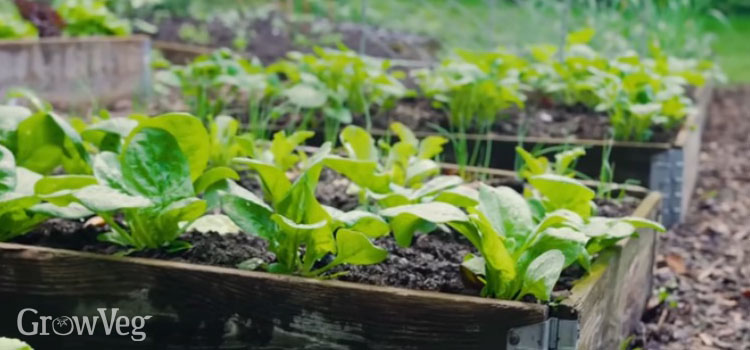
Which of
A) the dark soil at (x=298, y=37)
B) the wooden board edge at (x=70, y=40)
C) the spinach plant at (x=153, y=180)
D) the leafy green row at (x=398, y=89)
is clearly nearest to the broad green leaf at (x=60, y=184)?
the spinach plant at (x=153, y=180)

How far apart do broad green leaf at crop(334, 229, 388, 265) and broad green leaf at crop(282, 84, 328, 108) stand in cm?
142

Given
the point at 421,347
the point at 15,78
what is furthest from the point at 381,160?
the point at 15,78

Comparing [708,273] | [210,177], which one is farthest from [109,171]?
[708,273]

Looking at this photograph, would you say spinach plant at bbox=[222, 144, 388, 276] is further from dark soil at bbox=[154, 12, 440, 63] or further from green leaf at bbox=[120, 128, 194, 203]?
dark soil at bbox=[154, 12, 440, 63]

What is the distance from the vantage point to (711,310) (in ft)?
8.35

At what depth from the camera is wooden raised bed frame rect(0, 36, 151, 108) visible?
158 inches

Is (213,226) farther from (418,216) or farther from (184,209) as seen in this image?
(418,216)

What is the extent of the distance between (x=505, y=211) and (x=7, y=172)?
0.90m

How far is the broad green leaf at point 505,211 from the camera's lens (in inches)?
68.9

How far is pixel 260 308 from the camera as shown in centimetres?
164

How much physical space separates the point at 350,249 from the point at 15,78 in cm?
280

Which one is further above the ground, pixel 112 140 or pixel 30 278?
pixel 112 140

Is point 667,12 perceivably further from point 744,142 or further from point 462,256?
point 462,256

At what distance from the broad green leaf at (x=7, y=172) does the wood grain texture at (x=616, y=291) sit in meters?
0.99
